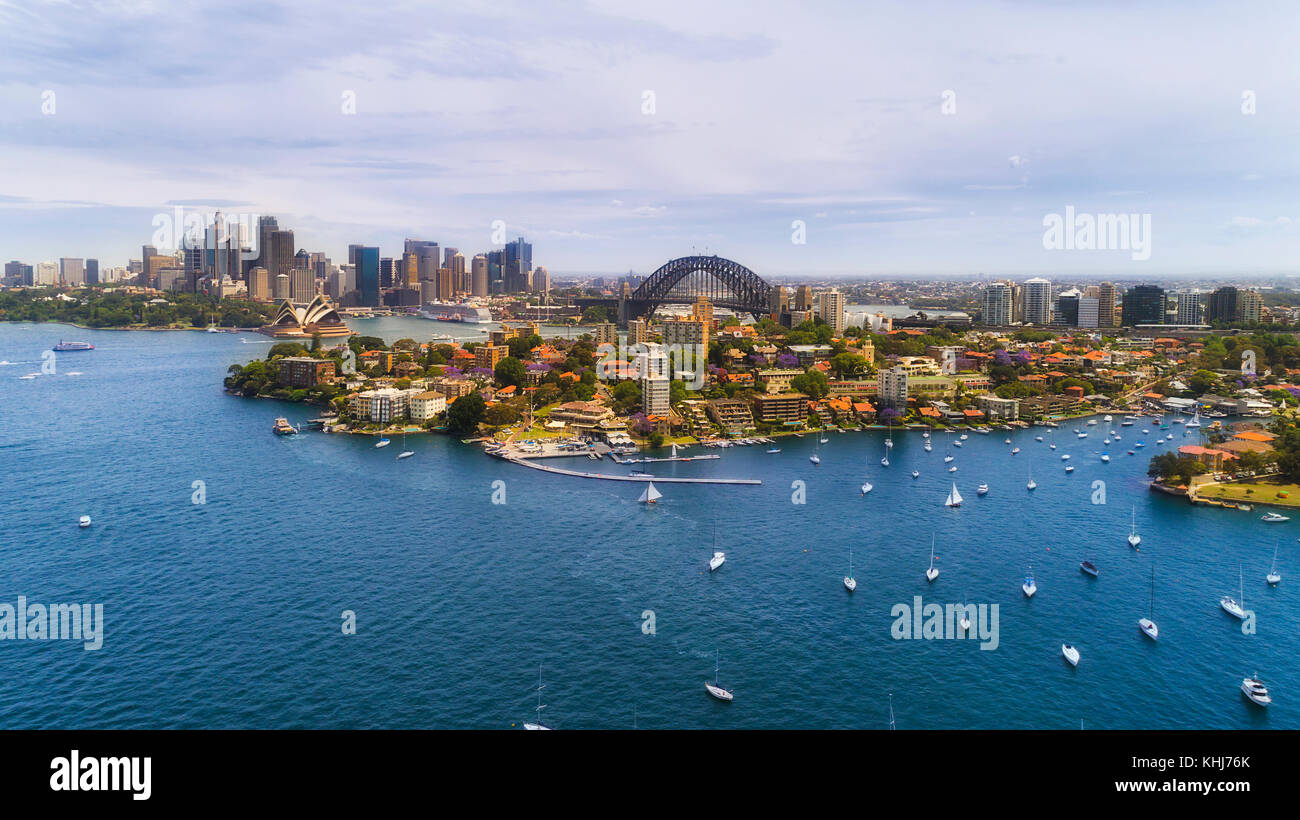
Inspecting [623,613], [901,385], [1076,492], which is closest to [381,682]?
[623,613]

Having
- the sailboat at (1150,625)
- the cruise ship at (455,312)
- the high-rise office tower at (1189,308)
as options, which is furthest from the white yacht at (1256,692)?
the cruise ship at (455,312)

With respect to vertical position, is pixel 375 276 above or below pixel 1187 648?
above

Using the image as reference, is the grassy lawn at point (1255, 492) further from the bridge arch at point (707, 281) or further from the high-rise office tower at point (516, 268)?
the high-rise office tower at point (516, 268)

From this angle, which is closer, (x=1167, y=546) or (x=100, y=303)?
(x=1167, y=546)

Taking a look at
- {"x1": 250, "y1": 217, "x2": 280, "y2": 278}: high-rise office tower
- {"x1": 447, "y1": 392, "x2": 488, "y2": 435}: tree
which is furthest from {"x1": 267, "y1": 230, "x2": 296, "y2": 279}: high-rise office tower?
{"x1": 447, "y1": 392, "x2": 488, "y2": 435}: tree

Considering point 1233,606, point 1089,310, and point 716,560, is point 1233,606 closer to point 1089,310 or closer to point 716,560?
point 716,560

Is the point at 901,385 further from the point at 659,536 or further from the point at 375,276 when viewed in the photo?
the point at 375,276
